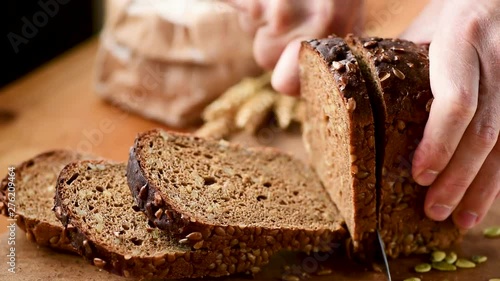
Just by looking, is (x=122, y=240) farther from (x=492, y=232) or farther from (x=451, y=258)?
(x=492, y=232)

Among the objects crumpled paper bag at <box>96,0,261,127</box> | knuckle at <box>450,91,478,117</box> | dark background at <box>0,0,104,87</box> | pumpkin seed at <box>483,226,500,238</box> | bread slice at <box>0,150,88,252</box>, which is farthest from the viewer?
dark background at <box>0,0,104,87</box>

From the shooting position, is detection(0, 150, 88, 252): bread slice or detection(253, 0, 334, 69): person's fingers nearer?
detection(0, 150, 88, 252): bread slice

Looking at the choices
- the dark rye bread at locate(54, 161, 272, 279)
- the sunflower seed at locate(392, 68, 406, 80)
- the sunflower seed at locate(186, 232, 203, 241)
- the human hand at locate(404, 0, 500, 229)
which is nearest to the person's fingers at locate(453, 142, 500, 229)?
the human hand at locate(404, 0, 500, 229)

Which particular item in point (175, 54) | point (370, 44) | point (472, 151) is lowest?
point (472, 151)

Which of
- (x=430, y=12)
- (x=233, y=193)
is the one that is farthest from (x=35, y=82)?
(x=430, y=12)

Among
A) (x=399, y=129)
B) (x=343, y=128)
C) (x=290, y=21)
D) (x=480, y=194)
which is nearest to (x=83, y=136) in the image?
(x=290, y=21)

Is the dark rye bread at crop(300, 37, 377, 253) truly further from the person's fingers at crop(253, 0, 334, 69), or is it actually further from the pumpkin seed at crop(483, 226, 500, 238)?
the pumpkin seed at crop(483, 226, 500, 238)
